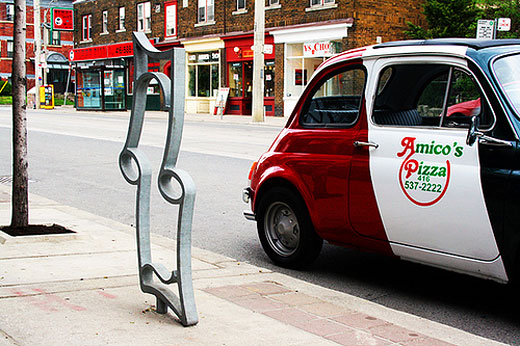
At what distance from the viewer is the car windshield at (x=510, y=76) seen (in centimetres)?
480

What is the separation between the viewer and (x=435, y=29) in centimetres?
2973

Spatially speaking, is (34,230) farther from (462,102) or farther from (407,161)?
(462,102)

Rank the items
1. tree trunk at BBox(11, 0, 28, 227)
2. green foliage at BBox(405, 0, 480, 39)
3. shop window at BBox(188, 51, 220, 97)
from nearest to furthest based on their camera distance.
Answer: tree trunk at BBox(11, 0, 28, 227) → green foliage at BBox(405, 0, 480, 39) → shop window at BBox(188, 51, 220, 97)

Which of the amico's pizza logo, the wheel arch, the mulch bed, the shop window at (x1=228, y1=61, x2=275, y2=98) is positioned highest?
the shop window at (x1=228, y1=61, x2=275, y2=98)

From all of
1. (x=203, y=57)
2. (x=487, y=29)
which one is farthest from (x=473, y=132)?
(x=203, y=57)

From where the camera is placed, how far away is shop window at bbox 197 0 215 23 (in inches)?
1558

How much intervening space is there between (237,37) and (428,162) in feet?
109

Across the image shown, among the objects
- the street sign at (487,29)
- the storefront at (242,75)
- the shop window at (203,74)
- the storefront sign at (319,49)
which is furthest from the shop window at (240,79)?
the street sign at (487,29)

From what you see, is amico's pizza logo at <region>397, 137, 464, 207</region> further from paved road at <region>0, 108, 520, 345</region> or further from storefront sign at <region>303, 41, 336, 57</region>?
storefront sign at <region>303, 41, 336, 57</region>

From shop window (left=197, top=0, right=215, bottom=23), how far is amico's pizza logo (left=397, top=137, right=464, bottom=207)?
35.4m

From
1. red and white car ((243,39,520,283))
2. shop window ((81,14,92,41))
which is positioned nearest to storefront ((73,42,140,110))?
shop window ((81,14,92,41))

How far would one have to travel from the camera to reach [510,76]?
4910 mm

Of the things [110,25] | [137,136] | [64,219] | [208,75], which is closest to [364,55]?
[137,136]

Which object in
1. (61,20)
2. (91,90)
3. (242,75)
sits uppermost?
(61,20)
